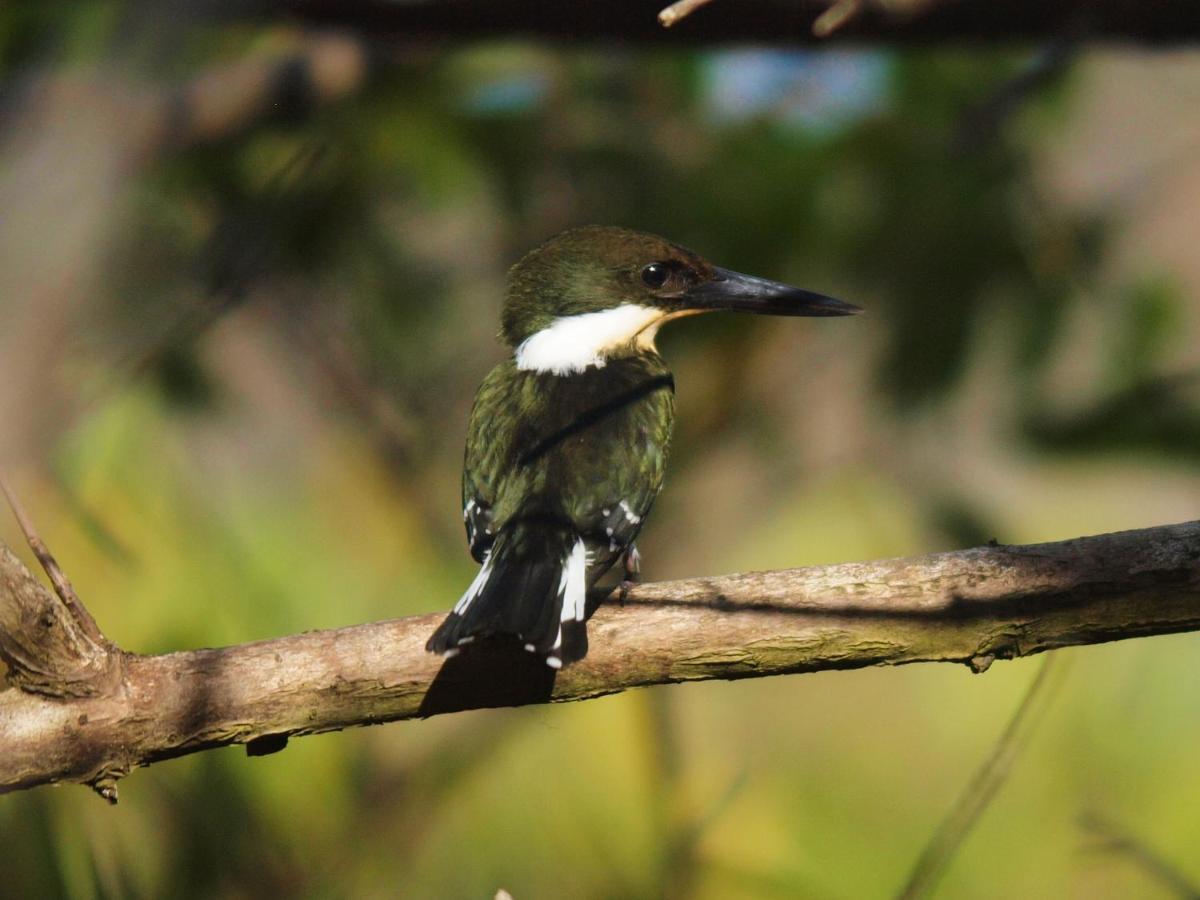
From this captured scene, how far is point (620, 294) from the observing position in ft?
11.8

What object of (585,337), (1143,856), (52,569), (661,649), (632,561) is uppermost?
(52,569)

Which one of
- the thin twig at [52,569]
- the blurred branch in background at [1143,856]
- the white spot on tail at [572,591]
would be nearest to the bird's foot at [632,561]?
the white spot on tail at [572,591]

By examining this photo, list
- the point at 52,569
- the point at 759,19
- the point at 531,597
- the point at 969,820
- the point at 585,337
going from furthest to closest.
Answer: the point at 759,19 < the point at 585,337 < the point at 531,597 < the point at 969,820 < the point at 52,569

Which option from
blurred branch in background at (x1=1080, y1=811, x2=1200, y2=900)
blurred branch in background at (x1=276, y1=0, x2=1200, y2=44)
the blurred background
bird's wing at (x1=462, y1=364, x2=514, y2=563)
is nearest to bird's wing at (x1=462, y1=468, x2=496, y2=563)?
bird's wing at (x1=462, y1=364, x2=514, y2=563)

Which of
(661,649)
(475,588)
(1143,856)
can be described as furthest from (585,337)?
(1143,856)

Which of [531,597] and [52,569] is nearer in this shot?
[52,569]

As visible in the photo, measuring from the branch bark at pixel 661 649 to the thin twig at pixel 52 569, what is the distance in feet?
0.07

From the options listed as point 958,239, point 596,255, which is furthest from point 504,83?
point 958,239

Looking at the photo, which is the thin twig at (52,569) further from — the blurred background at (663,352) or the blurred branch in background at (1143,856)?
the blurred branch in background at (1143,856)

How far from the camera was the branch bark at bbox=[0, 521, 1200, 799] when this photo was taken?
7.48 feet

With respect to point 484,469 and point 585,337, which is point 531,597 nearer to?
point 484,469

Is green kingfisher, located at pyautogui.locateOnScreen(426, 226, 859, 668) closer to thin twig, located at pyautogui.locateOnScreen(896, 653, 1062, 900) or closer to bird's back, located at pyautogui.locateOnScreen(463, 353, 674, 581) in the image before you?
bird's back, located at pyautogui.locateOnScreen(463, 353, 674, 581)

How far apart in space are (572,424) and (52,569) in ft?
4.05

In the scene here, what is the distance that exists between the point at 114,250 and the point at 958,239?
101 inches
